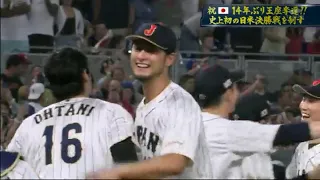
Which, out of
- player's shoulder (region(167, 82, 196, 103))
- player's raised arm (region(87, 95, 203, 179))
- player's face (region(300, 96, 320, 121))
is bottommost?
player's face (region(300, 96, 320, 121))

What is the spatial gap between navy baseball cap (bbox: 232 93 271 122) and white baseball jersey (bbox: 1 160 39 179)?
27.9 inches

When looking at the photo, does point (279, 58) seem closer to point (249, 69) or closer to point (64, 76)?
point (249, 69)

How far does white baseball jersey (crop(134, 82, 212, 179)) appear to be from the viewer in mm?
1346

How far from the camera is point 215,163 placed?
62.8 inches

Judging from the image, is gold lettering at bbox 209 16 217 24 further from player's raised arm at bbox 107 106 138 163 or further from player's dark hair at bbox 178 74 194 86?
player's raised arm at bbox 107 106 138 163

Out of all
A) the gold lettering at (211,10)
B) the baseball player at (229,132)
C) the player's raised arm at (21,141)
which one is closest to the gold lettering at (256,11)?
the gold lettering at (211,10)

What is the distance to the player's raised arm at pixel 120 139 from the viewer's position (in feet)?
4.65

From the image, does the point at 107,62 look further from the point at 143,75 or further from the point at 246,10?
the point at 143,75

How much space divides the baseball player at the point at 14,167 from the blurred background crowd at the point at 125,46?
884mm

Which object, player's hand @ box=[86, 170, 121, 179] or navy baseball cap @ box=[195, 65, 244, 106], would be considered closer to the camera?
player's hand @ box=[86, 170, 121, 179]

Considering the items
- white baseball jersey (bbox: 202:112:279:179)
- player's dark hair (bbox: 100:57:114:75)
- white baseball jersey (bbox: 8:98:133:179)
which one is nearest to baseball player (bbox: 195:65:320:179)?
white baseball jersey (bbox: 202:112:279:179)

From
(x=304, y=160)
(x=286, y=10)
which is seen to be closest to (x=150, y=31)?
(x=304, y=160)

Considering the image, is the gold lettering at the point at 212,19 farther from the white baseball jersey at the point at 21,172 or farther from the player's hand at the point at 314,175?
the white baseball jersey at the point at 21,172

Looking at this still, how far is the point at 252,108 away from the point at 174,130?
0.78 m
